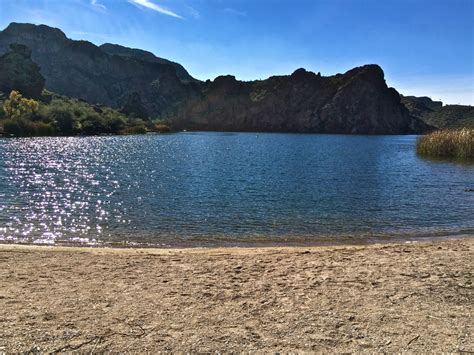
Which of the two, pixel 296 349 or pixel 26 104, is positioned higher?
pixel 26 104

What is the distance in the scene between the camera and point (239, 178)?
115 feet

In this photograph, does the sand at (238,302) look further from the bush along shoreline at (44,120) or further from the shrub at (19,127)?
the bush along shoreline at (44,120)

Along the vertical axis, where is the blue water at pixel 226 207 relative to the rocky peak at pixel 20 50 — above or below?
below

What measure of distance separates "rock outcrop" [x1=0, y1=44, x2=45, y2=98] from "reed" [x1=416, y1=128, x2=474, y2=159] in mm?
155640

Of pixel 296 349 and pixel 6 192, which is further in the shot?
pixel 6 192

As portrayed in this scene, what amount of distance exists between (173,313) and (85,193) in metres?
21.4

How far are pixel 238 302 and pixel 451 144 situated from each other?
5458cm

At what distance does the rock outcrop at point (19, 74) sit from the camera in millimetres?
161750

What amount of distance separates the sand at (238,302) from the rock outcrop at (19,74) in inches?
6888

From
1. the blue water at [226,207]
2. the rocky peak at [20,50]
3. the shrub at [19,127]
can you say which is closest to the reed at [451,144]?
the blue water at [226,207]

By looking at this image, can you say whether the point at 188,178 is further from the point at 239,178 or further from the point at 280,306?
the point at 280,306

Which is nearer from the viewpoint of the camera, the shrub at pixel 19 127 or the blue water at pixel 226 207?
the blue water at pixel 226 207

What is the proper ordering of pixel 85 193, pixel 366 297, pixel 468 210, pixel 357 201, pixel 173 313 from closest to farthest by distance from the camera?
pixel 173 313 → pixel 366 297 → pixel 468 210 → pixel 357 201 → pixel 85 193

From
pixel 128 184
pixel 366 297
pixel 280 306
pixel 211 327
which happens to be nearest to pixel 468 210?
pixel 366 297
